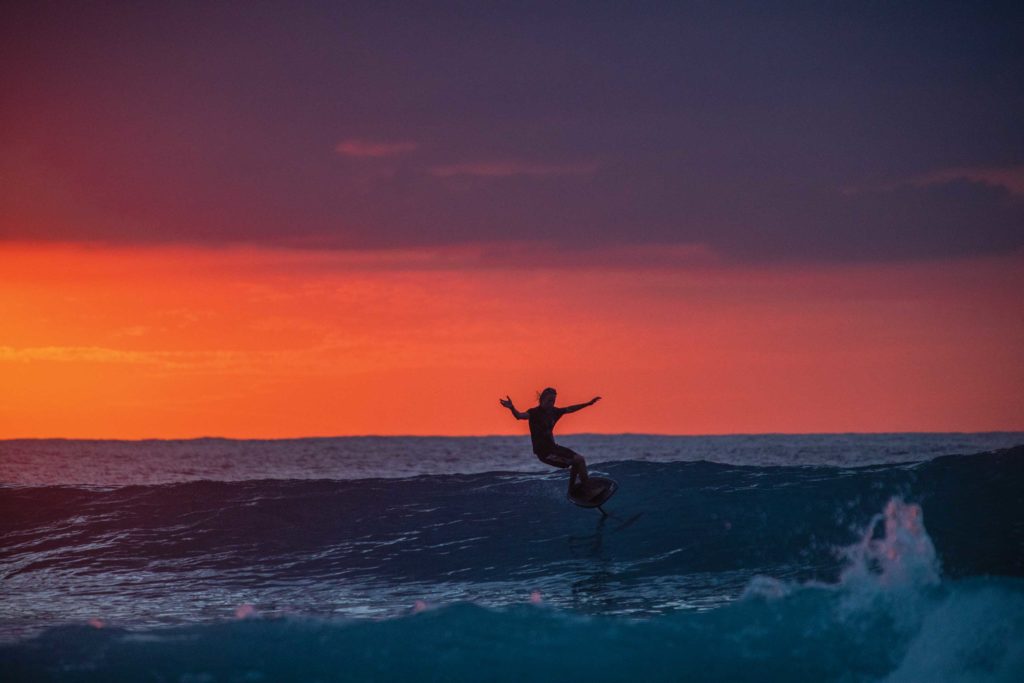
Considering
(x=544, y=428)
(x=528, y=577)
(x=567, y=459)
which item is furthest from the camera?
(x=567, y=459)

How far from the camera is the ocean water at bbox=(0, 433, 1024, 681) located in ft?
41.6

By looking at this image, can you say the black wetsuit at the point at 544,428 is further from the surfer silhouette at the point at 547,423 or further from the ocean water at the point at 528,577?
the ocean water at the point at 528,577

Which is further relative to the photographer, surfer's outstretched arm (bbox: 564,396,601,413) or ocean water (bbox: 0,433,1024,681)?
surfer's outstretched arm (bbox: 564,396,601,413)

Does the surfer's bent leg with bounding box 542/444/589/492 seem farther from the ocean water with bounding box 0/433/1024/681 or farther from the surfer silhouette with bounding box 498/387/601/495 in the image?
the ocean water with bounding box 0/433/1024/681

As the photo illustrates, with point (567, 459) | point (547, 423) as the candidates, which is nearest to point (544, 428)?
point (547, 423)

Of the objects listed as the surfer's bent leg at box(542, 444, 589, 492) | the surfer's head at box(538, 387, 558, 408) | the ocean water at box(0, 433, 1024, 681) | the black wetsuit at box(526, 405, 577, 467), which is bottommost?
the ocean water at box(0, 433, 1024, 681)

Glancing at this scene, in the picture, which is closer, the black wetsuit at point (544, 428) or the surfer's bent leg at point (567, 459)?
the black wetsuit at point (544, 428)

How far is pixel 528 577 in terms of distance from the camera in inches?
651

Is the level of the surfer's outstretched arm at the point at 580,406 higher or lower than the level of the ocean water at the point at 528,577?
higher

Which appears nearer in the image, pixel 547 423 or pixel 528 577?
pixel 528 577

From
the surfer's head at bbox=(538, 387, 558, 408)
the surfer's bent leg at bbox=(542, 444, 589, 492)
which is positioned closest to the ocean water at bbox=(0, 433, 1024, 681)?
the surfer's bent leg at bbox=(542, 444, 589, 492)

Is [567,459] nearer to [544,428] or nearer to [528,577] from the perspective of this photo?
[544,428]

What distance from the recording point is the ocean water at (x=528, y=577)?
12680mm

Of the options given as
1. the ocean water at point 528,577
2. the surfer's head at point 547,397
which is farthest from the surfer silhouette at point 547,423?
the ocean water at point 528,577
